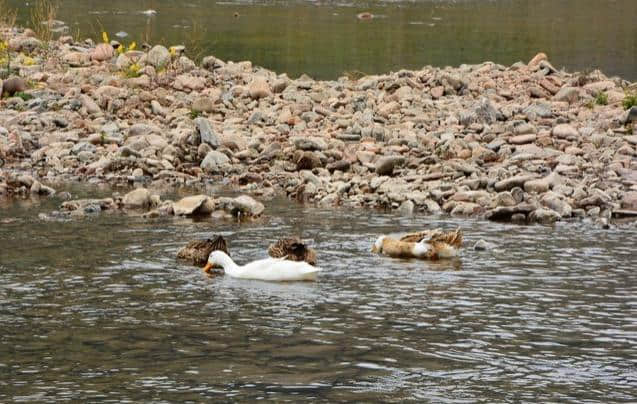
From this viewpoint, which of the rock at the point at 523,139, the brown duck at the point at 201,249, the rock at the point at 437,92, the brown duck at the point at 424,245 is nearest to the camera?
the brown duck at the point at 201,249

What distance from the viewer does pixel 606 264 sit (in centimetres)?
1468

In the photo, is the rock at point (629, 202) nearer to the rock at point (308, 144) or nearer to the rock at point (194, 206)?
the rock at point (308, 144)

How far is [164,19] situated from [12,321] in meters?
44.8

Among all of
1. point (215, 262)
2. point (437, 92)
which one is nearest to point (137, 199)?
point (215, 262)

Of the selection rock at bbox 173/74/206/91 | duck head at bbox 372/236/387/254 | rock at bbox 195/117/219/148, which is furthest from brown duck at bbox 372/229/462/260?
rock at bbox 173/74/206/91

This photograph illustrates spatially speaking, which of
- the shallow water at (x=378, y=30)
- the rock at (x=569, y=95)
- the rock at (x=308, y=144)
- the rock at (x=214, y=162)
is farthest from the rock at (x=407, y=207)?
the shallow water at (x=378, y=30)

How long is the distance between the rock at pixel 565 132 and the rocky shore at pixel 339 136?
27mm

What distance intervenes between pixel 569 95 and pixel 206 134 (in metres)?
7.35

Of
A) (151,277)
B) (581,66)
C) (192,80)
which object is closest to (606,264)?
(151,277)

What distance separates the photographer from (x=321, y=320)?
11961 millimetres

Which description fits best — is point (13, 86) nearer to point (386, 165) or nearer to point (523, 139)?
point (386, 165)

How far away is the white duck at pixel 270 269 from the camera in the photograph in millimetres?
13523

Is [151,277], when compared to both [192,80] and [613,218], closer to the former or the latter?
[613,218]

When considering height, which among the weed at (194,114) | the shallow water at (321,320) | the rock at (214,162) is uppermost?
the weed at (194,114)
